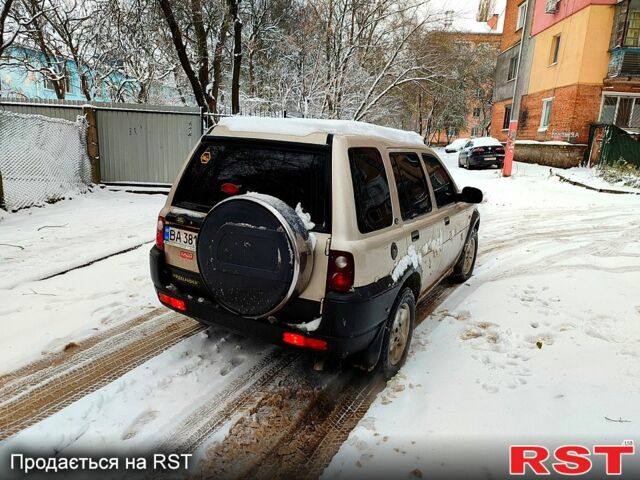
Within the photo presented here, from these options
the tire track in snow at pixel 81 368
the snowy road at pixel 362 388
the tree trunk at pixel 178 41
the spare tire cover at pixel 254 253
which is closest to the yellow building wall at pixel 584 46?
the tree trunk at pixel 178 41

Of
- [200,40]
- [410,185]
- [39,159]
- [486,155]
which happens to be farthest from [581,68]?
[39,159]

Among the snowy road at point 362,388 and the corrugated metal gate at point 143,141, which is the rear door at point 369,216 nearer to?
the snowy road at point 362,388

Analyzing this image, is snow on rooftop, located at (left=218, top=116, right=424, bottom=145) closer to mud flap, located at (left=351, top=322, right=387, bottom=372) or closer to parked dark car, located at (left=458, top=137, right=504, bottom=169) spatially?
mud flap, located at (left=351, top=322, right=387, bottom=372)

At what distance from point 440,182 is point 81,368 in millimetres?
3661

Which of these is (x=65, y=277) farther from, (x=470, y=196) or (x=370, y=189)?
(x=470, y=196)

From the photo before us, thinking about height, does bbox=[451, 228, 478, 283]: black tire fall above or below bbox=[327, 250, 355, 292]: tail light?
below

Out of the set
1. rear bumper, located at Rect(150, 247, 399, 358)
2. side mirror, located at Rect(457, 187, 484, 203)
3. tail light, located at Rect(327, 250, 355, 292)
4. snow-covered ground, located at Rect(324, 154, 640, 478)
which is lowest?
snow-covered ground, located at Rect(324, 154, 640, 478)

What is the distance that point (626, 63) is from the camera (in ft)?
57.8

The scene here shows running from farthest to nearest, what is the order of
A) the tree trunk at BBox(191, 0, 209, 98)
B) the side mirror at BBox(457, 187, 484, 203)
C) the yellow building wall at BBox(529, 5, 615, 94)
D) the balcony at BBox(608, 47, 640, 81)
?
the yellow building wall at BBox(529, 5, 615, 94) < the balcony at BBox(608, 47, 640, 81) < the tree trunk at BBox(191, 0, 209, 98) < the side mirror at BBox(457, 187, 484, 203)

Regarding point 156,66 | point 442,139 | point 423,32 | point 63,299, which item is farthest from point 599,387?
point 442,139

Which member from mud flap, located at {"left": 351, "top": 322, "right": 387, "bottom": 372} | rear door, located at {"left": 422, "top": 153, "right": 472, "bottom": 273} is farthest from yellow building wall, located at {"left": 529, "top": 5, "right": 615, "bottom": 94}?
mud flap, located at {"left": 351, "top": 322, "right": 387, "bottom": 372}

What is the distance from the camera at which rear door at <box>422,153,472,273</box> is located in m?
4.09

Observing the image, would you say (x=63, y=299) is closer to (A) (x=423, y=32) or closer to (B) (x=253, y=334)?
(B) (x=253, y=334)

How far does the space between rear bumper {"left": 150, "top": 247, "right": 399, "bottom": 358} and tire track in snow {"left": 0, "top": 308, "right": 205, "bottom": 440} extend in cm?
78
